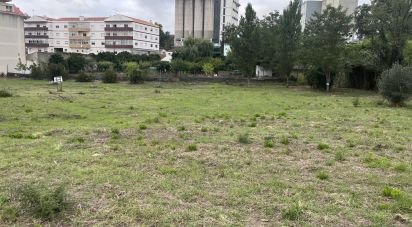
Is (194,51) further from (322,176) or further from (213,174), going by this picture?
(322,176)

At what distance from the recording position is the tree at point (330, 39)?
26766 mm

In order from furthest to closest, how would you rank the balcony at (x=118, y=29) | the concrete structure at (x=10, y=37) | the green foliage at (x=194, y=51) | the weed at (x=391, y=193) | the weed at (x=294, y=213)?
1. the balcony at (x=118, y=29)
2. the green foliage at (x=194, y=51)
3. the concrete structure at (x=10, y=37)
4. the weed at (x=391, y=193)
5. the weed at (x=294, y=213)

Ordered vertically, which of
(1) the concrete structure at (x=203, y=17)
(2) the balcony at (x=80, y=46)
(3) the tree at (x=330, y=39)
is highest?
(1) the concrete structure at (x=203, y=17)

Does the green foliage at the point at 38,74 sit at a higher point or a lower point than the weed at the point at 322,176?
higher

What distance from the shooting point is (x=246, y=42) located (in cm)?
3569

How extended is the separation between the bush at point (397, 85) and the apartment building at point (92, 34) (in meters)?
76.3

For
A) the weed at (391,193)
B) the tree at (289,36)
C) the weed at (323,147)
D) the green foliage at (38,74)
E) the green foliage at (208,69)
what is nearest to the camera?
the weed at (391,193)

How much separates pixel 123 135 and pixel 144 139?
73 centimetres

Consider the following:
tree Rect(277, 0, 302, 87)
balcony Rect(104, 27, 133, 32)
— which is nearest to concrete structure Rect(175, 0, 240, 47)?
balcony Rect(104, 27, 133, 32)

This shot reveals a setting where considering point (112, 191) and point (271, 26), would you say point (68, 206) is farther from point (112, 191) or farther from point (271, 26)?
point (271, 26)

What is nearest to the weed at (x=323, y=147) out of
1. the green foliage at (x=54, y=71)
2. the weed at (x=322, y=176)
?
the weed at (x=322, y=176)

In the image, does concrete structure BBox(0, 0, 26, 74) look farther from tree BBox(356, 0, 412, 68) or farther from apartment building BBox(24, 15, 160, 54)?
tree BBox(356, 0, 412, 68)

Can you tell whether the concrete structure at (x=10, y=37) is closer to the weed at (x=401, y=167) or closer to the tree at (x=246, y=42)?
the tree at (x=246, y=42)

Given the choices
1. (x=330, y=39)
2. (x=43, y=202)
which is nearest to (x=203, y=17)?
(x=330, y=39)
